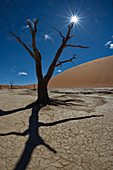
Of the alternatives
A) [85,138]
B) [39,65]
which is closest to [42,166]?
[85,138]

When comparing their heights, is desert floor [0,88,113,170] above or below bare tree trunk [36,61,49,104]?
below

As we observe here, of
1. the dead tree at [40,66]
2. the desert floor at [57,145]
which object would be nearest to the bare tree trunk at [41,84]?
the dead tree at [40,66]

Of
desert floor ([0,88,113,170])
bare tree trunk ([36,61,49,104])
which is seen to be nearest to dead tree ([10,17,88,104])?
bare tree trunk ([36,61,49,104])

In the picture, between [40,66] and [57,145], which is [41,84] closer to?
[40,66]

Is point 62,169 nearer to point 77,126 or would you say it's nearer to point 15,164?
point 15,164

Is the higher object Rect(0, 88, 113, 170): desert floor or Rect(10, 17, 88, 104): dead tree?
Rect(10, 17, 88, 104): dead tree

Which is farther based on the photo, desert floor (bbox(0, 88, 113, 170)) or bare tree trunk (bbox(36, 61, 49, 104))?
bare tree trunk (bbox(36, 61, 49, 104))

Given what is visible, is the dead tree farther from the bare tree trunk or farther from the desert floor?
the desert floor

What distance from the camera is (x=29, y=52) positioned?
5051 mm

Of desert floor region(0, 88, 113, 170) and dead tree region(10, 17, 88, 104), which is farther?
dead tree region(10, 17, 88, 104)

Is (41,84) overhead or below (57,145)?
overhead

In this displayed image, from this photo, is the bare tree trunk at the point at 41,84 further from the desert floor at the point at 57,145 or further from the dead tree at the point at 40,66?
the desert floor at the point at 57,145

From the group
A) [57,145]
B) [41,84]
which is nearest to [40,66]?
[41,84]

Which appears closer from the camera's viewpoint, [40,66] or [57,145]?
[57,145]
